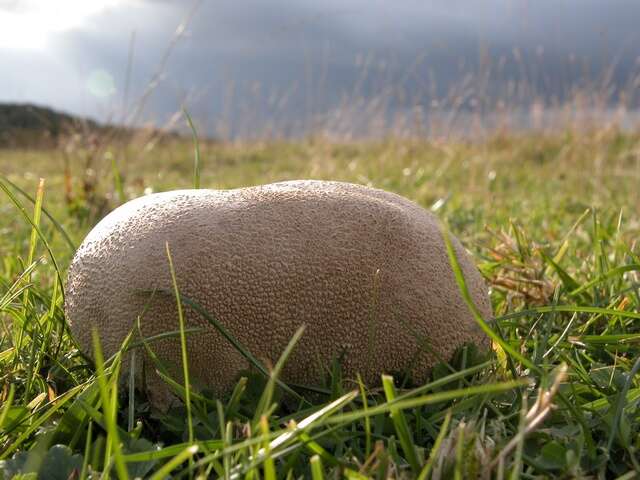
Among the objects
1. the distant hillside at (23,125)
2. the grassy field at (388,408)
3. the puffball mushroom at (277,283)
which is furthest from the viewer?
the distant hillside at (23,125)

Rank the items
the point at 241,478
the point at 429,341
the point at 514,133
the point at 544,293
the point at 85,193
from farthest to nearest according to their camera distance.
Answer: the point at 514,133
the point at 85,193
the point at 544,293
the point at 429,341
the point at 241,478

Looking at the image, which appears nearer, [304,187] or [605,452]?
[605,452]

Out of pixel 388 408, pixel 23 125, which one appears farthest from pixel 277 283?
pixel 23 125

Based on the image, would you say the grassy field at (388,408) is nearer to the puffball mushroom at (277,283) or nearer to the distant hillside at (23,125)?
the puffball mushroom at (277,283)

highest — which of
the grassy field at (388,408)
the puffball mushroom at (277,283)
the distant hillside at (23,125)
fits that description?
the puffball mushroom at (277,283)

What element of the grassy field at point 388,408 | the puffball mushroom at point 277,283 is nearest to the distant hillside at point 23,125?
the grassy field at point 388,408

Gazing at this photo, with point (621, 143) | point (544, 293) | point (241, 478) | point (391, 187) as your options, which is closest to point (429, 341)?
point (241, 478)

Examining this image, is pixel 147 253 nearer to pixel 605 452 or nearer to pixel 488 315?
pixel 488 315

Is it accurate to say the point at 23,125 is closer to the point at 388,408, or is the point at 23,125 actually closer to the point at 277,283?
the point at 277,283
